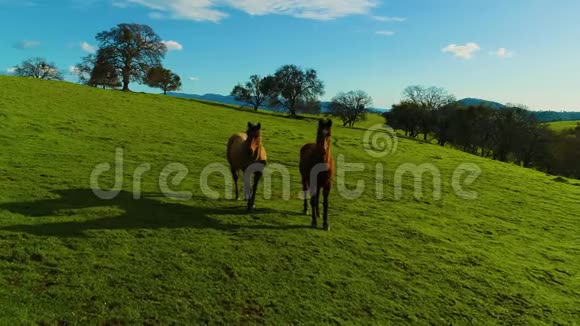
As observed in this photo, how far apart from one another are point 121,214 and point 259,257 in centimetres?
416

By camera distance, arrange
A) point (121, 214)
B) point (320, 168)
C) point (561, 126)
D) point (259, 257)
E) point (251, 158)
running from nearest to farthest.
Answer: point (259, 257), point (121, 214), point (320, 168), point (251, 158), point (561, 126)

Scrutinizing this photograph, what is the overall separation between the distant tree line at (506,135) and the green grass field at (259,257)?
5772 cm

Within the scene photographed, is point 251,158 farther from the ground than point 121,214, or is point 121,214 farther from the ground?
point 251,158

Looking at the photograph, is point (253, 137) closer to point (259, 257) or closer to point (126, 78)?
point (259, 257)

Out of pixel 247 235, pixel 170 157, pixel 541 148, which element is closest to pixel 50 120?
pixel 170 157

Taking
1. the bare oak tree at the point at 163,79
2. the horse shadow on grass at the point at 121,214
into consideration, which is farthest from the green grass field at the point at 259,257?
the bare oak tree at the point at 163,79

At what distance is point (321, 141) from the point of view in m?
10.4

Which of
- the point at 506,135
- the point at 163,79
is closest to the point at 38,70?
the point at 163,79

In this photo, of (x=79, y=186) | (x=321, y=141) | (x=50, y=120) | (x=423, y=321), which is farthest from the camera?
(x=50, y=120)

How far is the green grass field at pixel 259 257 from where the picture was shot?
6.59m

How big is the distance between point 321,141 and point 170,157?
35.4ft

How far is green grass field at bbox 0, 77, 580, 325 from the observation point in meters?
6.59

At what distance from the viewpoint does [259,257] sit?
855 cm

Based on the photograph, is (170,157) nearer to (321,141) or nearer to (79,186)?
A: (79,186)
